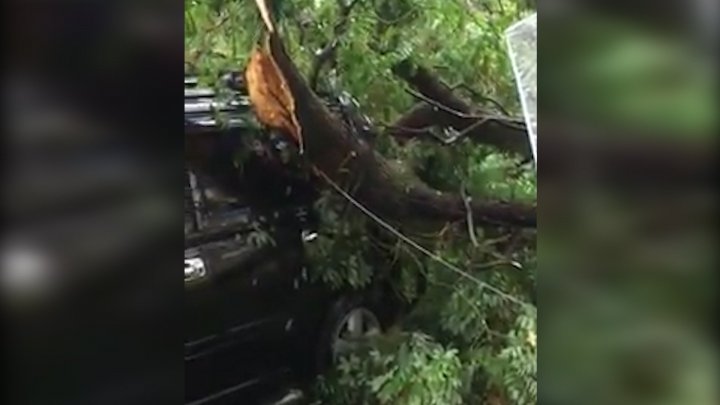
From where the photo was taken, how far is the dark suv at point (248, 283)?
50.1 inches

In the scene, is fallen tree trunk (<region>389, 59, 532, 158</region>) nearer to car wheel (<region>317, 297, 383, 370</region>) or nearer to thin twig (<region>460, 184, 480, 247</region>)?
thin twig (<region>460, 184, 480, 247</region>)

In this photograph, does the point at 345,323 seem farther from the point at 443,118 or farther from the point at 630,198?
the point at 630,198

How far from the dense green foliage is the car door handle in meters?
0.20

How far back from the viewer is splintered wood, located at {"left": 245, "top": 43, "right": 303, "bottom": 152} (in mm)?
1334

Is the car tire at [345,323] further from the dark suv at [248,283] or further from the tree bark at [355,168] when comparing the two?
the tree bark at [355,168]

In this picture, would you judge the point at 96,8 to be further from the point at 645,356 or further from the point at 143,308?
the point at 645,356

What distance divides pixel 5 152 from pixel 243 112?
1.76 ft

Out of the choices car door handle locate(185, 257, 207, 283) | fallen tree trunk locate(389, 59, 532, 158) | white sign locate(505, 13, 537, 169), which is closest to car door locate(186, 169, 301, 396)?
car door handle locate(185, 257, 207, 283)

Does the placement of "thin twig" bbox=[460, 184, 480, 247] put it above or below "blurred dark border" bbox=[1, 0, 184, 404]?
below

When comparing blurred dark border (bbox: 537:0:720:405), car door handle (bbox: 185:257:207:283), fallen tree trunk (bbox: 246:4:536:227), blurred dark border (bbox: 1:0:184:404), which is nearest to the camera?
blurred dark border (bbox: 1:0:184:404)

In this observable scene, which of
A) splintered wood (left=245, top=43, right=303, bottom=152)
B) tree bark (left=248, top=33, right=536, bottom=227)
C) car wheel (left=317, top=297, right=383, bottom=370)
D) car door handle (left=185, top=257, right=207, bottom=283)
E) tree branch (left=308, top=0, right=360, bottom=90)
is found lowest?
car wheel (left=317, top=297, right=383, bottom=370)

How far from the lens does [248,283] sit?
52.7 inches

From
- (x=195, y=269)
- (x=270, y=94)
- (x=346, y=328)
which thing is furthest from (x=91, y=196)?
(x=346, y=328)

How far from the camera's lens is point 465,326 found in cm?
143
